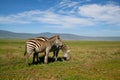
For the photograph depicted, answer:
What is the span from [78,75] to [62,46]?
10.4 meters

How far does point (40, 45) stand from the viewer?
75.8 feet

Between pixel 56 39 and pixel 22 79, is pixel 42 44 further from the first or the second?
pixel 22 79

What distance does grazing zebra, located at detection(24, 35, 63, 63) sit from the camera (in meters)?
22.4

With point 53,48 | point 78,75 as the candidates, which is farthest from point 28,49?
point 78,75

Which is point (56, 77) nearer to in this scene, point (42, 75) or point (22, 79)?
point (42, 75)

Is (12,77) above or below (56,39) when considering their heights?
below

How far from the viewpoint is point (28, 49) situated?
878 inches

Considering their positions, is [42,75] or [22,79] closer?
[22,79]

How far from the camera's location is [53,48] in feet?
84.2

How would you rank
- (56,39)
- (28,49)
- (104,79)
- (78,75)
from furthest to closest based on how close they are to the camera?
1. (56,39)
2. (28,49)
3. (78,75)
4. (104,79)

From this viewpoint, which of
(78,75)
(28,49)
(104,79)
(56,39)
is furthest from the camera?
(56,39)

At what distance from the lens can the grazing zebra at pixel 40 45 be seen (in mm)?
22359

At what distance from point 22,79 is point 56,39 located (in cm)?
1059

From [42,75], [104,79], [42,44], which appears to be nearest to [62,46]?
[42,44]
